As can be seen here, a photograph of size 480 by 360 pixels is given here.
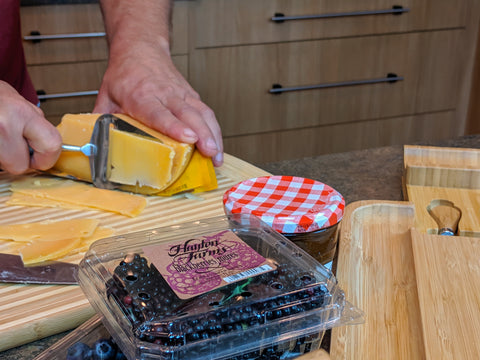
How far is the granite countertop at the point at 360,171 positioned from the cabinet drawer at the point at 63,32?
→ 4.68ft

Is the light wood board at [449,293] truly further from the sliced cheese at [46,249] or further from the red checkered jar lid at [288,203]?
the sliced cheese at [46,249]

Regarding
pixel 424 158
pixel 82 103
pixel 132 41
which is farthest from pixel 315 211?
pixel 82 103

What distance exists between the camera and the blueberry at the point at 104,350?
21.2 inches

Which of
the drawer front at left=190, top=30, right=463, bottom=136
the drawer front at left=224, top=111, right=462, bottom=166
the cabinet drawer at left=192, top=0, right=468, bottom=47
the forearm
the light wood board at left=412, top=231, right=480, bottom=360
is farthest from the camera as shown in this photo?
the drawer front at left=224, top=111, right=462, bottom=166

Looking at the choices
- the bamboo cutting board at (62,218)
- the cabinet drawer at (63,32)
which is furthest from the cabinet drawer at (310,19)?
the bamboo cutting board at (62,218)

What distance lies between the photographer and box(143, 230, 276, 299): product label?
0.54 metres

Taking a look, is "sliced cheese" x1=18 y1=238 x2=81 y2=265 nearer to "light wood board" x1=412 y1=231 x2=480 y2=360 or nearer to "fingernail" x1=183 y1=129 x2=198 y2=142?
"fingernail" x1=183 y1=129 x2=198 y2=142

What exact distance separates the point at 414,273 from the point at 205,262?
34 cm

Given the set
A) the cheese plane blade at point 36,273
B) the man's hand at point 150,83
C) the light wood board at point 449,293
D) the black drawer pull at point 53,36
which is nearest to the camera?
the light wood board at point 449,293

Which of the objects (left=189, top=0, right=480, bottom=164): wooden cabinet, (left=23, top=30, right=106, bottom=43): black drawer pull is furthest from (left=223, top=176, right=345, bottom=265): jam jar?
(left=189, top=0, right=480, bottom=164): wooden cabinet

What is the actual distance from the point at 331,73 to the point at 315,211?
7.51 ft

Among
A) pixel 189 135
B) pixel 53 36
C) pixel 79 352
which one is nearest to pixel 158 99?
pixel 189 135

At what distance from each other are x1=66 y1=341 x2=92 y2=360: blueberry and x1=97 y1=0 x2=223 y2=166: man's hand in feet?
1.90

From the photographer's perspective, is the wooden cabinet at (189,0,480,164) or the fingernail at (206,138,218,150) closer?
the fingernail at (206,138,218,150)
